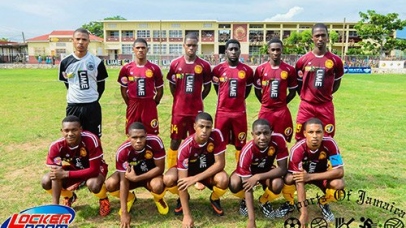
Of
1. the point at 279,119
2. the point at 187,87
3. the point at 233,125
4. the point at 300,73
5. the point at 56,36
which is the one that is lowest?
the point at 233,125

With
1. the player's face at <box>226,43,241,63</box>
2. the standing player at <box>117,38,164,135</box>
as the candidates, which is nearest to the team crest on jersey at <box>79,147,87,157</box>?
the standing player at <box>117,38,164,135</box>

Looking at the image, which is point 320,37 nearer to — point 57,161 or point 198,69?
point 198,69

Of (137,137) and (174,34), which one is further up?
(174,34)

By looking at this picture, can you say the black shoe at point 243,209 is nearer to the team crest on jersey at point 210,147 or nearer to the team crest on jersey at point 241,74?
the team crest on jersey at point 210,147

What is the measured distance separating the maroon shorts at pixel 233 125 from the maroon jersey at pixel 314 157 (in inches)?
41.7

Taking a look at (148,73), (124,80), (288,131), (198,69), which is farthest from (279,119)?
(124,80)

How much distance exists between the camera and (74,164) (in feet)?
13.8

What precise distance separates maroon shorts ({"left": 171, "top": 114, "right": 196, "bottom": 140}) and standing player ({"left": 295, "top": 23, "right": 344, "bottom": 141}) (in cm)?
152

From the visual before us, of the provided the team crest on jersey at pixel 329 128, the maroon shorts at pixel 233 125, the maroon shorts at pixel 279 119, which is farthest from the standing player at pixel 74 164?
the team crest on jersey at pixel 329 128

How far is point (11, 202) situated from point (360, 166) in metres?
5.21

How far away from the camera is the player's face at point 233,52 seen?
483cm

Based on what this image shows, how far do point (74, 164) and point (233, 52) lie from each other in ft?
8.10

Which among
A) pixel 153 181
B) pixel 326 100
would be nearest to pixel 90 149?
pixel 153 181

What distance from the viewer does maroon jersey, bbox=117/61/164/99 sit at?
5.23 meters
